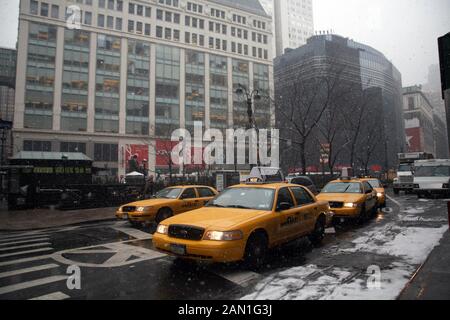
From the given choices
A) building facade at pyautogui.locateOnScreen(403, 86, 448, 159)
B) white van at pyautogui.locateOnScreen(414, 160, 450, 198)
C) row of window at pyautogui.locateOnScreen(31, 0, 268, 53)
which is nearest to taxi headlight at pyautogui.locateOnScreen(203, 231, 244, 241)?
white van at pyautogui.locateOnScreen(414, 160, 450, 198)

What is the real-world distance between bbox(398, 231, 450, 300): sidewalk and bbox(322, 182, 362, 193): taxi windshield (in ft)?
16.7

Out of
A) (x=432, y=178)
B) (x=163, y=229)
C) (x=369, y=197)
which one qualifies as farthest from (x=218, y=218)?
(x=432, y=178)

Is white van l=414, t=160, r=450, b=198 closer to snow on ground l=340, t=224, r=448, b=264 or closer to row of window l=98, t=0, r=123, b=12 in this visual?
snow on ground l=340, t=224, r=448, b=264

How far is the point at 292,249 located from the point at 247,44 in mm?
64691

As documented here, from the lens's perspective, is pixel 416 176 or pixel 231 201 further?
pixel 416 176

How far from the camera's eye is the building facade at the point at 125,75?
4541 cm

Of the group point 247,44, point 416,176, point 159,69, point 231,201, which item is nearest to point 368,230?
point 231,201

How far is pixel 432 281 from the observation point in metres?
4.35

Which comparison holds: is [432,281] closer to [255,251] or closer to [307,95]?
[255,251]

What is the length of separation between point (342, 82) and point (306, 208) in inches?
964

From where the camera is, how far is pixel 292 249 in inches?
273
